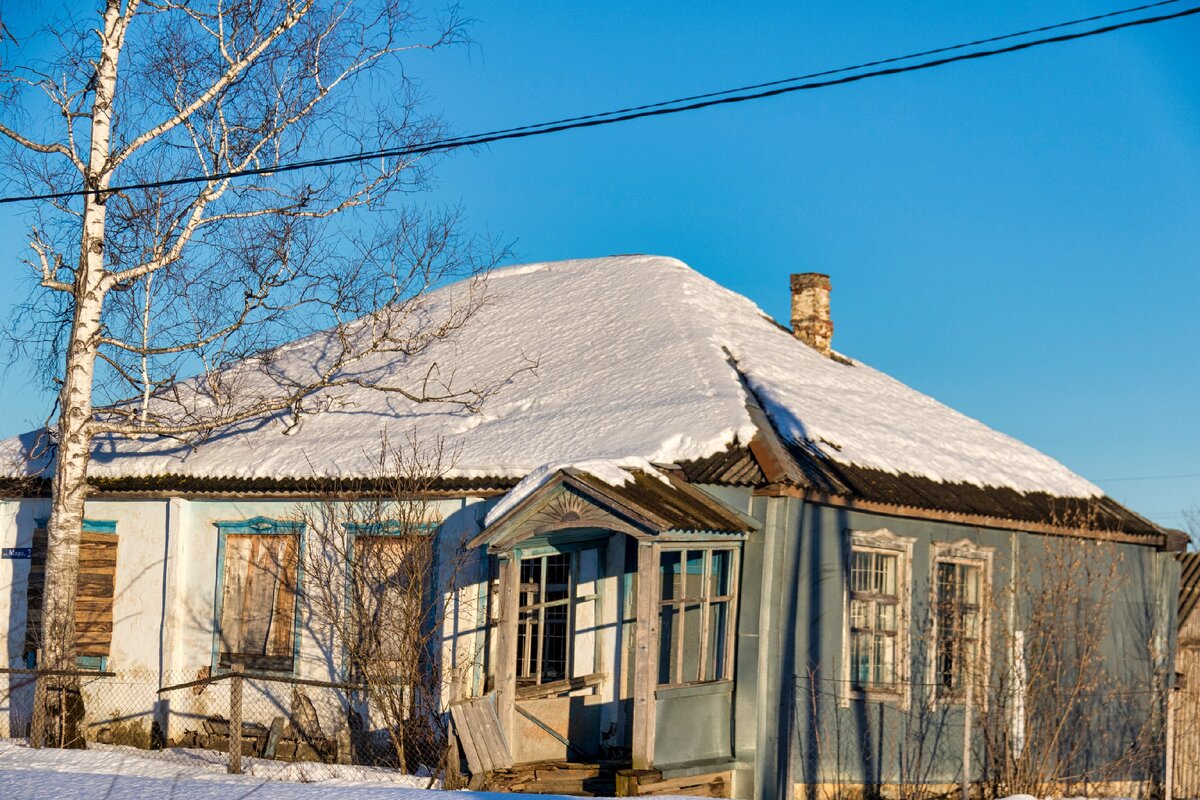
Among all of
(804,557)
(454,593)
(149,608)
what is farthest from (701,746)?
(149,608)

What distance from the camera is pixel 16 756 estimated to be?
519 inches

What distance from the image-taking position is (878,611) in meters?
14.7

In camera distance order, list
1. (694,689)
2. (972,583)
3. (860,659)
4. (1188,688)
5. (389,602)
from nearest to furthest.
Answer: (694,689) < (860,659) < (389,602) < (972,583) < (1188,688)

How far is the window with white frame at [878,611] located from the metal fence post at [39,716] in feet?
25.6

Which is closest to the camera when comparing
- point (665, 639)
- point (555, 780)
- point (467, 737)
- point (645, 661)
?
point (645, 661)

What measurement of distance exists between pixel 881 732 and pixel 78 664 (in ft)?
30.1

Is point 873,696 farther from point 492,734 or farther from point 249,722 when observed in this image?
point 249,722

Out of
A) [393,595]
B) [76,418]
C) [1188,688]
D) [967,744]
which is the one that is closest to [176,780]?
[393,595]

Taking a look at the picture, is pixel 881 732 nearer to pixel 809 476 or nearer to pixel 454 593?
pixel 809 476

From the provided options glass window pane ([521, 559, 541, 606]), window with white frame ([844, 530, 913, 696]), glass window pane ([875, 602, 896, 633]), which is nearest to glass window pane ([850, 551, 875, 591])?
window with white frame ([844, 530, 913, 696])

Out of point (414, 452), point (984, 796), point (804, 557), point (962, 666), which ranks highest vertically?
point (414, 452)

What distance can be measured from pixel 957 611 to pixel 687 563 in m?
3.56

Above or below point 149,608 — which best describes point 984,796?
below

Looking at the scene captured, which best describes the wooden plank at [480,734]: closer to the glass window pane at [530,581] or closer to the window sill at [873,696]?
the glass window pane at [530,581]
